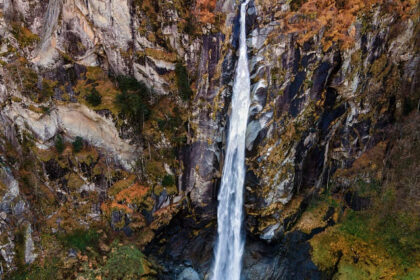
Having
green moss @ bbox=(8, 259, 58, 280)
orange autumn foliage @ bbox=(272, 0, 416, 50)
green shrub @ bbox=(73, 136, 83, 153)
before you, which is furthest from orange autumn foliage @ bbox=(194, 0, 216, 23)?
green moss @ bbox=(8, 259, 58, 280)

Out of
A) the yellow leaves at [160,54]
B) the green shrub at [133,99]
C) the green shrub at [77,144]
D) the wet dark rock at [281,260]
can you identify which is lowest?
the wet dark rock at [281,260]

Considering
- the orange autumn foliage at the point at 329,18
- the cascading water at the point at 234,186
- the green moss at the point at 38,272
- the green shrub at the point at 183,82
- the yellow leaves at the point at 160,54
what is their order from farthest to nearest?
the green shrub at the point at 183,82
the yellow leaves at the point at 160,54
the cascading water at the point at 234,186
the orange autumn foliage at the point at 329,18
the green moss at the point at 38,272

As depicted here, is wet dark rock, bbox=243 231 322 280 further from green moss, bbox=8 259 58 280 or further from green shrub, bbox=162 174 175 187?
green moss, bbox=8 259 58 280

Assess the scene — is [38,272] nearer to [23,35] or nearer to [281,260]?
[23,35]

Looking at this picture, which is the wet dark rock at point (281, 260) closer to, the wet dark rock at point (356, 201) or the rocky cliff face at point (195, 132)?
the rocky cliff face at point (195, 132)

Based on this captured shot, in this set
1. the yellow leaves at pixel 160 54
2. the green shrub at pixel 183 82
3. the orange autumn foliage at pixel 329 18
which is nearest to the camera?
the orange autumn foliage at pixel 329 18

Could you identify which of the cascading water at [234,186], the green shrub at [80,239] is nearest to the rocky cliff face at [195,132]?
the green shrub at [80,239]

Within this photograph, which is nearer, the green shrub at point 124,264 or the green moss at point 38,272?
the green moss at point 38,272
